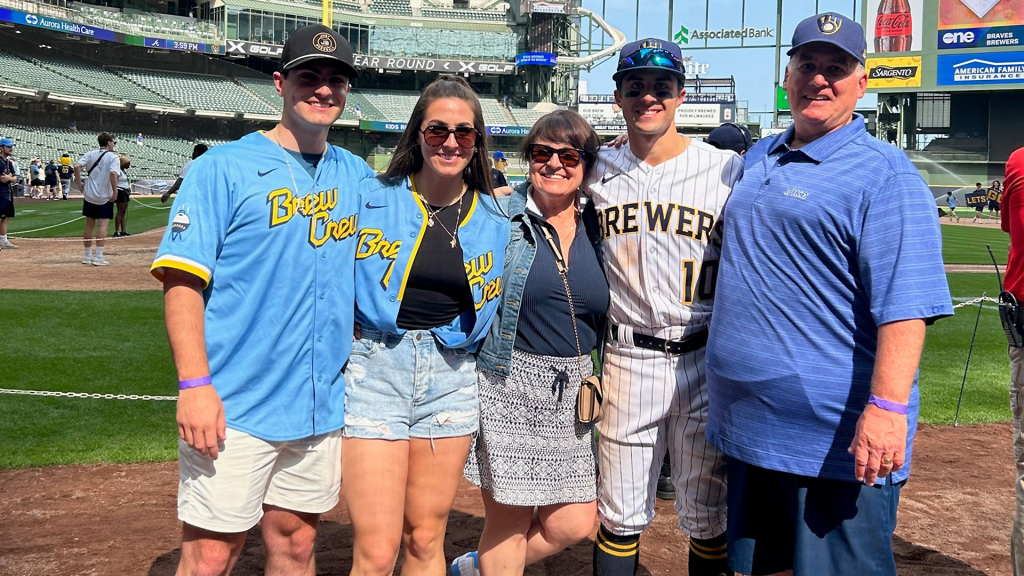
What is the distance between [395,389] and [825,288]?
153cm

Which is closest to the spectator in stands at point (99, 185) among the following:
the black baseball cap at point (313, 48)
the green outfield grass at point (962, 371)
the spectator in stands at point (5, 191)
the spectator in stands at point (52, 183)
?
the spectator in stands at point (5, 191)

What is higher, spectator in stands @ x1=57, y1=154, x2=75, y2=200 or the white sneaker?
spectator in stands @ x1=57, y1=154, x2=75, y2=200

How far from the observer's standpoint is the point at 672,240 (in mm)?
3475

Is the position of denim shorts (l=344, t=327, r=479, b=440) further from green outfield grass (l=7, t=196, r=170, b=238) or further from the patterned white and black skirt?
green outfield grass (l=7, t=196, r=170, b=238)

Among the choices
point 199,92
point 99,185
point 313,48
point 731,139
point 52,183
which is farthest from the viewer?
point 199,92

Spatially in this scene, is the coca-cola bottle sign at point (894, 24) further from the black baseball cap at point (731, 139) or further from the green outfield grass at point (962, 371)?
the black baseball cap at point (731, 139)

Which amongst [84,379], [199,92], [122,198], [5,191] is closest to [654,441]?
[84,379]

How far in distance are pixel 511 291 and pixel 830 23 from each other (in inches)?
60.1

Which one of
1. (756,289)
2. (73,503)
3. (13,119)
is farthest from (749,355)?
(13,119)

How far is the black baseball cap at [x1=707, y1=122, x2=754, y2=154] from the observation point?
5328 mm

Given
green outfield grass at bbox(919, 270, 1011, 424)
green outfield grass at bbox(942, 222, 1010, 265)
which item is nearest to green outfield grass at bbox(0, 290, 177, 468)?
green outfield grass at bbox(919, 270, 1011, 424)

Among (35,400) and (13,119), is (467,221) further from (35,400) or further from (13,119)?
(13,119)

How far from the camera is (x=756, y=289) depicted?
289cm

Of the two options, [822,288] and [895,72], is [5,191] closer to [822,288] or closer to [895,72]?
[822,288]
